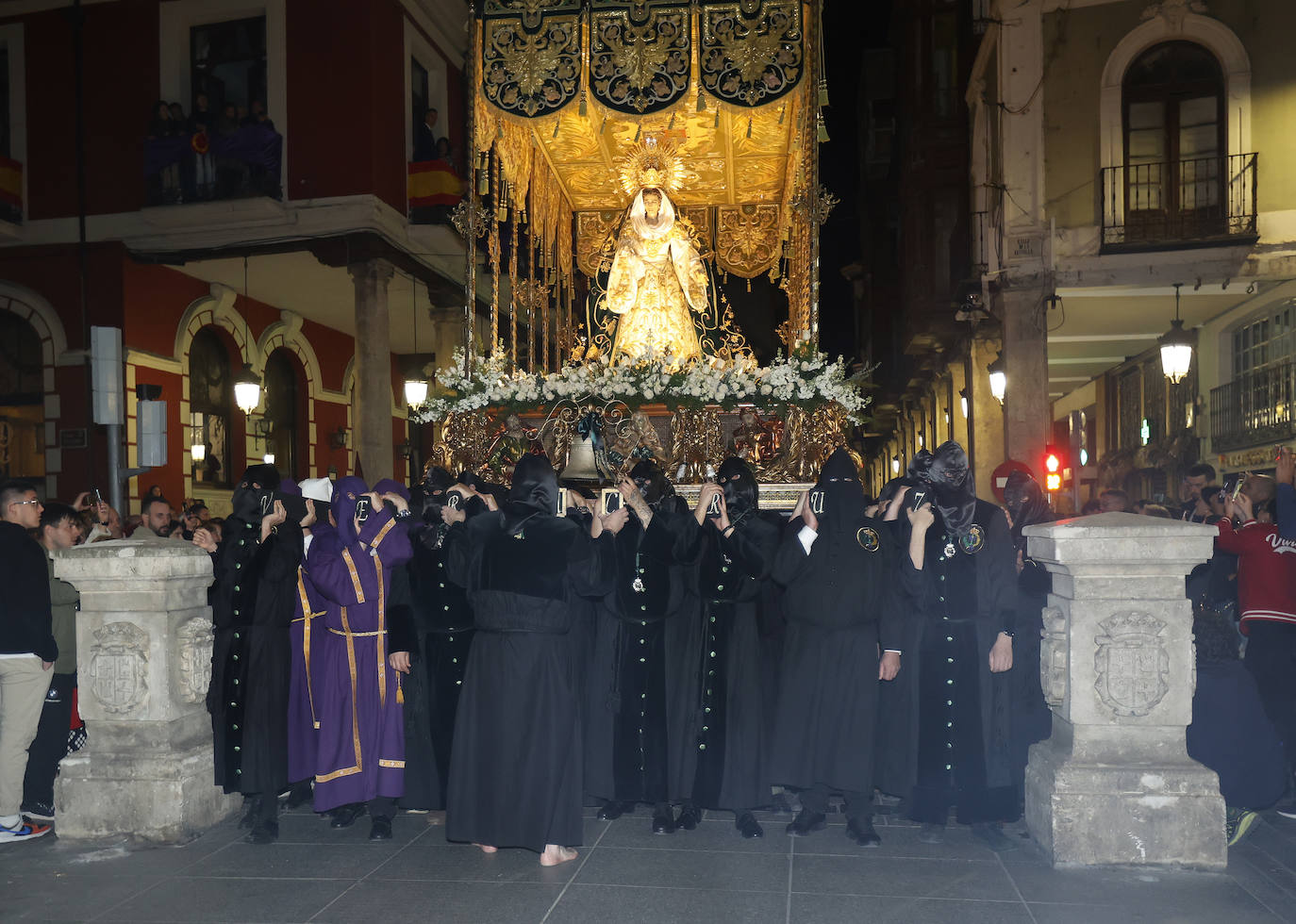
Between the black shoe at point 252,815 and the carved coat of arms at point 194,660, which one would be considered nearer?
the black shoe at point 252,815

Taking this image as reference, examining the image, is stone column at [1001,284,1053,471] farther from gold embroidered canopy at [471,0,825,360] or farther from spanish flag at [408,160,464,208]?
spanish flag at [408,160,464,208]

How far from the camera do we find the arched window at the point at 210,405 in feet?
53.6

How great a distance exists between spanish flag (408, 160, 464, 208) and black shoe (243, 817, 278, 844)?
466 inches

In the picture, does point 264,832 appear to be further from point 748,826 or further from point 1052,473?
point 1052,473

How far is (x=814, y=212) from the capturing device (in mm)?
9578

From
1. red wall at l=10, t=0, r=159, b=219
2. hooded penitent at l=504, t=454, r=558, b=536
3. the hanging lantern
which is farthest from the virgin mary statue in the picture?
red wall at l=10, t=0, r=159, b=219

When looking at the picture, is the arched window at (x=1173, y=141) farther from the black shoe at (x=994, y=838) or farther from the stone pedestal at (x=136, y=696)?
the stone pedestal at (x=136, y=696)

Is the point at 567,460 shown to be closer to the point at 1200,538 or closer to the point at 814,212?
the point at 814,212

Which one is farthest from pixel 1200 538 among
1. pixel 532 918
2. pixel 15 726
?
pixel 15 726

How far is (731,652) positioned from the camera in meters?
5.81

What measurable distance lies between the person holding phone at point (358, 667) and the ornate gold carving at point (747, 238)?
803 centimetres

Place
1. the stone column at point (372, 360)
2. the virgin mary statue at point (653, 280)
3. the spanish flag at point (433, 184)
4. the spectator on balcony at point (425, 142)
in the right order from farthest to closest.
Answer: the spectator on balcony at point (425, 142)
the spanish flag at point (433, 184)
the stone column at point (372, 360)
the virgin mary statue at point (653, 280)

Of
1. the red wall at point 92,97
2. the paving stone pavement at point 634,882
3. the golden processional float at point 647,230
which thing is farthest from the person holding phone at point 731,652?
the red wall at point 92,97

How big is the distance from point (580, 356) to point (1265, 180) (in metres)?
9.75
